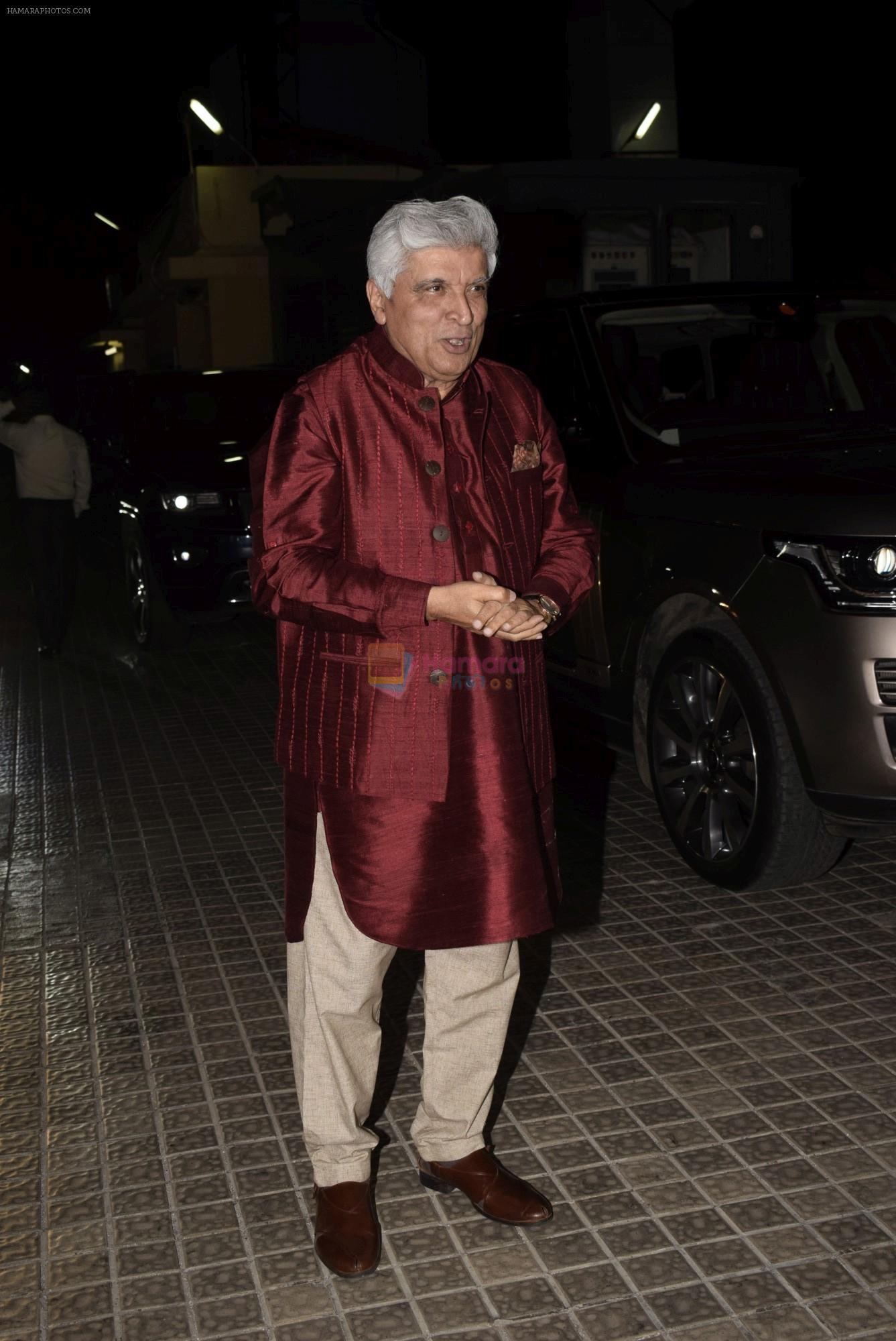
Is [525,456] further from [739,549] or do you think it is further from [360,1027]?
[739,549]

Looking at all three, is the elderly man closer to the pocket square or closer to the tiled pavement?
the pocket square

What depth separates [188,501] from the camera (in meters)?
9.48

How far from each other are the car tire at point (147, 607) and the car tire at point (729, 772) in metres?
5.07

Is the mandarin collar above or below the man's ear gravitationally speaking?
below

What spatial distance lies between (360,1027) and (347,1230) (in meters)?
0.39

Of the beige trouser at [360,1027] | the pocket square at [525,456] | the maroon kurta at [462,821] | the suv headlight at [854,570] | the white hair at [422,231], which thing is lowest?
the beige trouser at [360,1027]

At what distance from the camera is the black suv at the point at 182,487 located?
30.9 ft

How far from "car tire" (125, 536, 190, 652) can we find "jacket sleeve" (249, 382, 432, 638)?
685 cm

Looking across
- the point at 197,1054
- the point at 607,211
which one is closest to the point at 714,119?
the point at 607,211

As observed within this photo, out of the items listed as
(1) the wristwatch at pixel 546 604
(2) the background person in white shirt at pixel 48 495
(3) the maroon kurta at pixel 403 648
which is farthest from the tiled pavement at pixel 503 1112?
(2) the background person in white shirt at pixel 48 495

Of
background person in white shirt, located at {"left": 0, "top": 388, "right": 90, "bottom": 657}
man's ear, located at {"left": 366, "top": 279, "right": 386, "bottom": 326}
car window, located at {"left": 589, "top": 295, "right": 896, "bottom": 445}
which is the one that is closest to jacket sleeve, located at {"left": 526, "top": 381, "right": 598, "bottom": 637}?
man's ear, located at {"left": 366, "top": 279, "right": 386, "bottom": 326}

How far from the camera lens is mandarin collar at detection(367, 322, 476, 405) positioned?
2.86 m

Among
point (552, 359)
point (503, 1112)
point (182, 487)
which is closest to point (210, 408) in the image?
point (182, 487)

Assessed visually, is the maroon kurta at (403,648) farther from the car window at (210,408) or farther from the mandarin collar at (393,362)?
the car window at (210,408)
